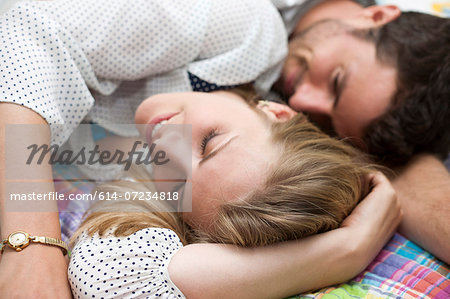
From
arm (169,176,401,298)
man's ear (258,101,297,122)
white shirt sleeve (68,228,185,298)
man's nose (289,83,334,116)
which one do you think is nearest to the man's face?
man's nose (289,83,334,116)

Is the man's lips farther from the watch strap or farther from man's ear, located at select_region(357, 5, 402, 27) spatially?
man's ear, located at select_region(357, 5, 402, 27)

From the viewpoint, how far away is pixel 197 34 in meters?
1.13

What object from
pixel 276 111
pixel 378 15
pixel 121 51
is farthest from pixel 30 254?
pixel 378 15

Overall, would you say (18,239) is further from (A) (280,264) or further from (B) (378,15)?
(B) (378,15)

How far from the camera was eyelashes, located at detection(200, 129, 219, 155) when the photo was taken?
953 mm

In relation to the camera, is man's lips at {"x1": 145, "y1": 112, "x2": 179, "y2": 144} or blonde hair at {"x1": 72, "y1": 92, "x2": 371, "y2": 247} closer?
blonde hair at {"x1": 72, "y1": 92, "x2": 371, "y2": 247}

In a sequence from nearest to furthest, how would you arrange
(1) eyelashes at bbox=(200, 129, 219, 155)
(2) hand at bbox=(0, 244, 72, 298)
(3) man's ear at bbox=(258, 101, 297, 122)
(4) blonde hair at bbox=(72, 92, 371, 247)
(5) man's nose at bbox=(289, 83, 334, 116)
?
(2) hand at bbox=(0, 244, 72, 298) < (4) blonde hair at bbox=(72, 92, 371, 247) < (1) eyelashes at bbox=(200, 129, 219, 155) < (3) man's ear at bbox=(258, 101, 297, 122) < (5) man's nose at bbox=(289, 83, 334, 116)

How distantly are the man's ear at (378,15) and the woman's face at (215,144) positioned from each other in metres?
0.56

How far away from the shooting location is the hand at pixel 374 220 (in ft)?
2.98

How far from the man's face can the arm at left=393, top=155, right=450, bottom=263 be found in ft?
0.59

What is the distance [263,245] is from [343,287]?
0.65ft

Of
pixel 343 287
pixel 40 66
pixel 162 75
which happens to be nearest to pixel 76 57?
pixel 40 66

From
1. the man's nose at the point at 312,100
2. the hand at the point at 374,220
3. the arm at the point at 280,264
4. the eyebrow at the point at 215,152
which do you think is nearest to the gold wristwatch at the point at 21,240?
the arm at the point at 280,264

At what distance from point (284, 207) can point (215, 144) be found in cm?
21
